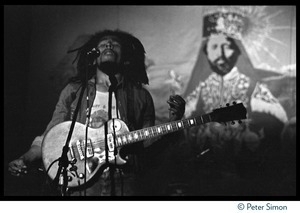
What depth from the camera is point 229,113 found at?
3.54m

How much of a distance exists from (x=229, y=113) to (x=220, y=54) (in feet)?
1.87

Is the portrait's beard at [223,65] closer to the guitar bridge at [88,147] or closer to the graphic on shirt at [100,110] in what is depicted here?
the graphic on shirt at [100,110]

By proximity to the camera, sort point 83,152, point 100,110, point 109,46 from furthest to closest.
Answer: point 109,46 → point 100,110 → point 83,152

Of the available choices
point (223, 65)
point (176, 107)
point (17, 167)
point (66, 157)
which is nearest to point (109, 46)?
Answer: point (176, 107)

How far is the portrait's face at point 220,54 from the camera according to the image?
12.5ft

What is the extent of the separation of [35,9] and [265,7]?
1951 mm

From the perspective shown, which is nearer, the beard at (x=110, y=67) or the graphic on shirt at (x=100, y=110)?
the graphic on shirt at (x=100, y=110)

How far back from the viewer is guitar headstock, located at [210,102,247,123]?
11.6ft

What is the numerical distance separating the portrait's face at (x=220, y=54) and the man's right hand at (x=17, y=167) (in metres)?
1.77

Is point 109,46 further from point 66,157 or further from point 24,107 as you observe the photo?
point 66,157

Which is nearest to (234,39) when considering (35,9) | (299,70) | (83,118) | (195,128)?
(299,70)

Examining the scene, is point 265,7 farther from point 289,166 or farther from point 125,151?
point 125,151

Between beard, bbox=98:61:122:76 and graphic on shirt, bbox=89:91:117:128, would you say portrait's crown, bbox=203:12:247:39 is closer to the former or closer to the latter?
beard, bbox=98:61:122:76

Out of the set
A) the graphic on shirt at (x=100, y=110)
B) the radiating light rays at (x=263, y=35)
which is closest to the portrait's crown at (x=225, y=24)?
the radiating light rays at (x=263, y=35)
